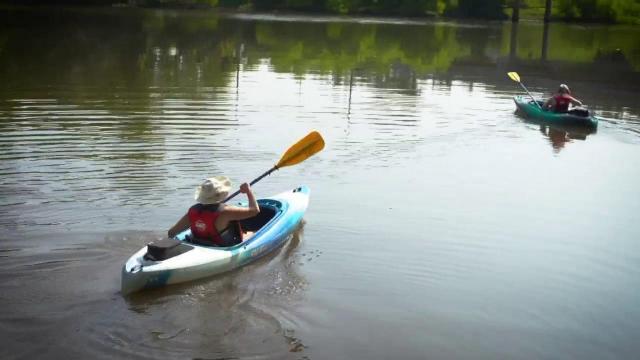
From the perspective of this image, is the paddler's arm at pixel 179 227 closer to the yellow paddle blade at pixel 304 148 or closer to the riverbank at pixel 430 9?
the yellow paddle blade at pixel 304 148

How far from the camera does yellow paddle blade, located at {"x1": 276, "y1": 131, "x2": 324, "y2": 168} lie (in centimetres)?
1086

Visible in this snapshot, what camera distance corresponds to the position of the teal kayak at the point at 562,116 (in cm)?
1817

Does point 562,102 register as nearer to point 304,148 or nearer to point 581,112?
point 581,112

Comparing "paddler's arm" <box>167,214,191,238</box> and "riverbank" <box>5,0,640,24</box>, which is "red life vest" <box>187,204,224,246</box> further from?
"riverbank" <box>5,0,640,24</box>

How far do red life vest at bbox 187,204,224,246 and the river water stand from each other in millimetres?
479

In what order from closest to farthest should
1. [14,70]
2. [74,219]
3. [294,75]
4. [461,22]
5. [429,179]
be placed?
[74,219] → [429,179] → [14,70] → [294,75] → [461,22]

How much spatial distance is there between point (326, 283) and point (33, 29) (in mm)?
34121

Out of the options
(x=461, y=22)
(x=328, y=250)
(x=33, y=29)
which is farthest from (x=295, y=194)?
(x=461, y=22)

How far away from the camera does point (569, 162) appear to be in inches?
603

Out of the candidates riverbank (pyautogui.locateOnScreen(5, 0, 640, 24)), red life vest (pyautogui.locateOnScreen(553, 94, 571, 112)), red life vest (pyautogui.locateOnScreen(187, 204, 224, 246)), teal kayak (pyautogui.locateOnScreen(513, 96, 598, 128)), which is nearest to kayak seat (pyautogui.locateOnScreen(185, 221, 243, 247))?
red life vest (pyautogui.locateOnScreen(187, 204, 224, 246))

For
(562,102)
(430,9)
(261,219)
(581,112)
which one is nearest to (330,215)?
(261,219)

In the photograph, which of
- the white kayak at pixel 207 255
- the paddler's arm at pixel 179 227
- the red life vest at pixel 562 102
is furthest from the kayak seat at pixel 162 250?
the red life vest at pixel 562 102

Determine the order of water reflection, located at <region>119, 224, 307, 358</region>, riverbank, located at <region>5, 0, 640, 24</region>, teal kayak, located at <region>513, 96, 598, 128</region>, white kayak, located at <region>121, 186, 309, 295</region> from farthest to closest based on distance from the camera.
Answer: riverbank, located at <region>5, 0, 640, 24</region>, teal kayak, located at <region>513, 96, 598, 128</region>, white kayak, located at <region>121, 186, 309, 295</region>, water reflection, located at <region>119, 224, 307, 358</region>

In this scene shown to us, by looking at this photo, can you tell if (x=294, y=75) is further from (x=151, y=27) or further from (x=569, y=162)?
(x=151, y=27)
